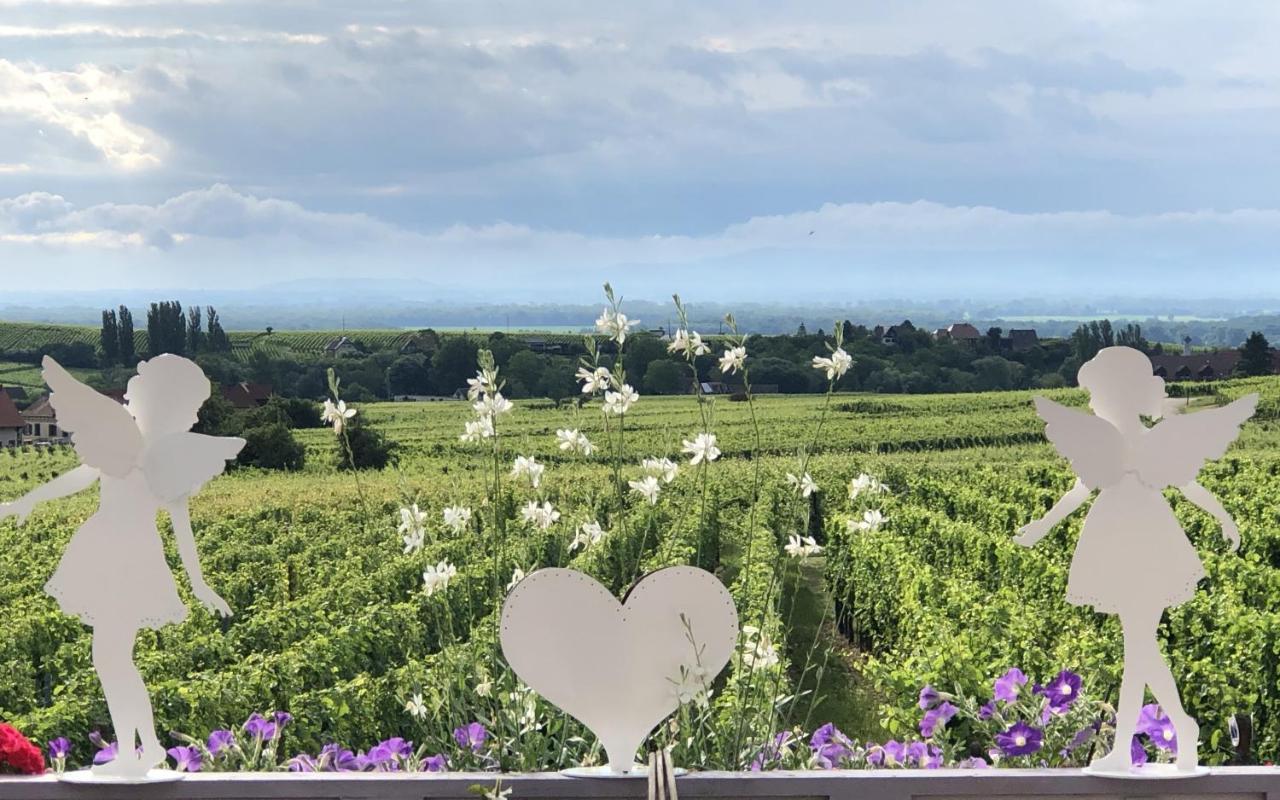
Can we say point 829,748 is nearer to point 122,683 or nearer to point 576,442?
point 576,442

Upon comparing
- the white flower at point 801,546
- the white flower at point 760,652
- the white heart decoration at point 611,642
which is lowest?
the white flower at point 760,652

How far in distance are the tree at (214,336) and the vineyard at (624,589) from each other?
34197mm

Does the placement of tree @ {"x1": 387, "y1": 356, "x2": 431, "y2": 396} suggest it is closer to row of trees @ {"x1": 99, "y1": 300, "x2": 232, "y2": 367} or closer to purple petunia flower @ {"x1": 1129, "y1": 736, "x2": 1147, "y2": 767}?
row of trees @ {"x1": 99, "y1": 300, "x2": 232, "y2": 367}

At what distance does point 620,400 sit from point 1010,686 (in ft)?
4.18

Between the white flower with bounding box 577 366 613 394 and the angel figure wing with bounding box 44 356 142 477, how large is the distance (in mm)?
1004

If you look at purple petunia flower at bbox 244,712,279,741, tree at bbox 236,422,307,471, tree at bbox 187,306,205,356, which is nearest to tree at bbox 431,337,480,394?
tree at bbox 236,422,307,471

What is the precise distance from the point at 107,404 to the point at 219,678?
3.34m

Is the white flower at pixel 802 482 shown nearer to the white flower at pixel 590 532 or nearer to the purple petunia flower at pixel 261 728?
the white flower at pixel 590 532

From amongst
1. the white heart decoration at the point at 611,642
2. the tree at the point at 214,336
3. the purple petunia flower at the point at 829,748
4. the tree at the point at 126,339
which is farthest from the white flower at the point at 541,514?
the tree at the point at 126,339

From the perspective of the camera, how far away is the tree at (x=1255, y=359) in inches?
1775

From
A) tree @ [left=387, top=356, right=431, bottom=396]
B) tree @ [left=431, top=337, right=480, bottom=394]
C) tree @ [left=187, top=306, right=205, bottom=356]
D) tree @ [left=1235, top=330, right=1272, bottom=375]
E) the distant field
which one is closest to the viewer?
tree @ [left=1235, top=330, right=1272, bottom=375]

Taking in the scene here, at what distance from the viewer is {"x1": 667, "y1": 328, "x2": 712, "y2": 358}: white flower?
2.96 metres

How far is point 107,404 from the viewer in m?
2.68

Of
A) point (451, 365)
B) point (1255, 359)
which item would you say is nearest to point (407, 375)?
point (451, 365)
